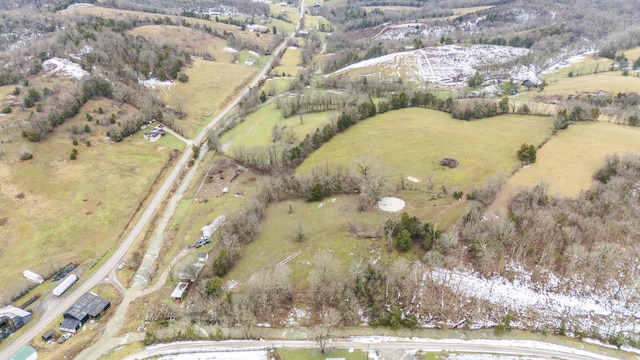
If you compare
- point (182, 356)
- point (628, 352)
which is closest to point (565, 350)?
point (628, 352)

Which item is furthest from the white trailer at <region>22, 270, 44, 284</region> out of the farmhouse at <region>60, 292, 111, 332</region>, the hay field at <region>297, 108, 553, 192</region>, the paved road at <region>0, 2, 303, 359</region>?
the hay field at <region>297, 108, 553, 192</region>

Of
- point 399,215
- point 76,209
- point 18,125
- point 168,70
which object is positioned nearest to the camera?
point 399,215

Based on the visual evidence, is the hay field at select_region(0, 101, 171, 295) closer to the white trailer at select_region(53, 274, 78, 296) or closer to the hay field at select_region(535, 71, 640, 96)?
the white trailer at select_region(53, 274, 78, 296)

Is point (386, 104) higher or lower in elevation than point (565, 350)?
higher

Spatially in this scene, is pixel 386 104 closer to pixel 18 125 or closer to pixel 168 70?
pixel 168 70

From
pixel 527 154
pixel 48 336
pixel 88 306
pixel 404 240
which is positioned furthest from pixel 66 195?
pixel 527 154
